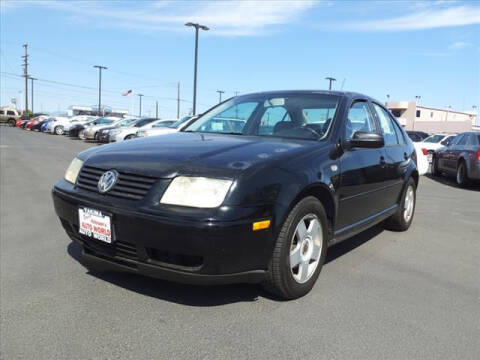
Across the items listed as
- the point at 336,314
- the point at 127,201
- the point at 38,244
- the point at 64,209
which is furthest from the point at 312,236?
the point at 38,244

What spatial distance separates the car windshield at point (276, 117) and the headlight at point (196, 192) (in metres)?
1.22

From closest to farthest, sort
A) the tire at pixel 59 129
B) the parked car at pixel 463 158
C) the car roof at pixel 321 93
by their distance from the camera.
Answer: the car roof at pixel 321 93, the parked car at pixel 463 158, the tire at pixel 59 129

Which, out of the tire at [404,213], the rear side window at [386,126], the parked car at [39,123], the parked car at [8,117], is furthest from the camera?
the parked car at [8,117]

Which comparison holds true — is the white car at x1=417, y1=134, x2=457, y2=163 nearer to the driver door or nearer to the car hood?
the driver door

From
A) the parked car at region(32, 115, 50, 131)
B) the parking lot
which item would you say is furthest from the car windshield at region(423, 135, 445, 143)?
the parked car at region(32, 115, 50, 131)

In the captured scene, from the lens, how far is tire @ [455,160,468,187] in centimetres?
968

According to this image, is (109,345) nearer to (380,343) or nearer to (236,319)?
(236,319)

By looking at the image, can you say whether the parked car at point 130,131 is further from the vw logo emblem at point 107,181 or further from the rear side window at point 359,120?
the vw logo emblem at point 107,181

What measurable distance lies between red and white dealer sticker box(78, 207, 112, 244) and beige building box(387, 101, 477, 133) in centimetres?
5685

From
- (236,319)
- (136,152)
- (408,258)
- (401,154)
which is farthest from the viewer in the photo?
(401,154)

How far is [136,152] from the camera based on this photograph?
2.92 meters

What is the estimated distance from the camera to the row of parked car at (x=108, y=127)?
15.0 meters

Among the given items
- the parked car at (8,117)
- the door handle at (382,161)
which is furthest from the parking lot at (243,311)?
the parked car at (8,117)

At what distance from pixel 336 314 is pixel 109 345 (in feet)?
4.71
